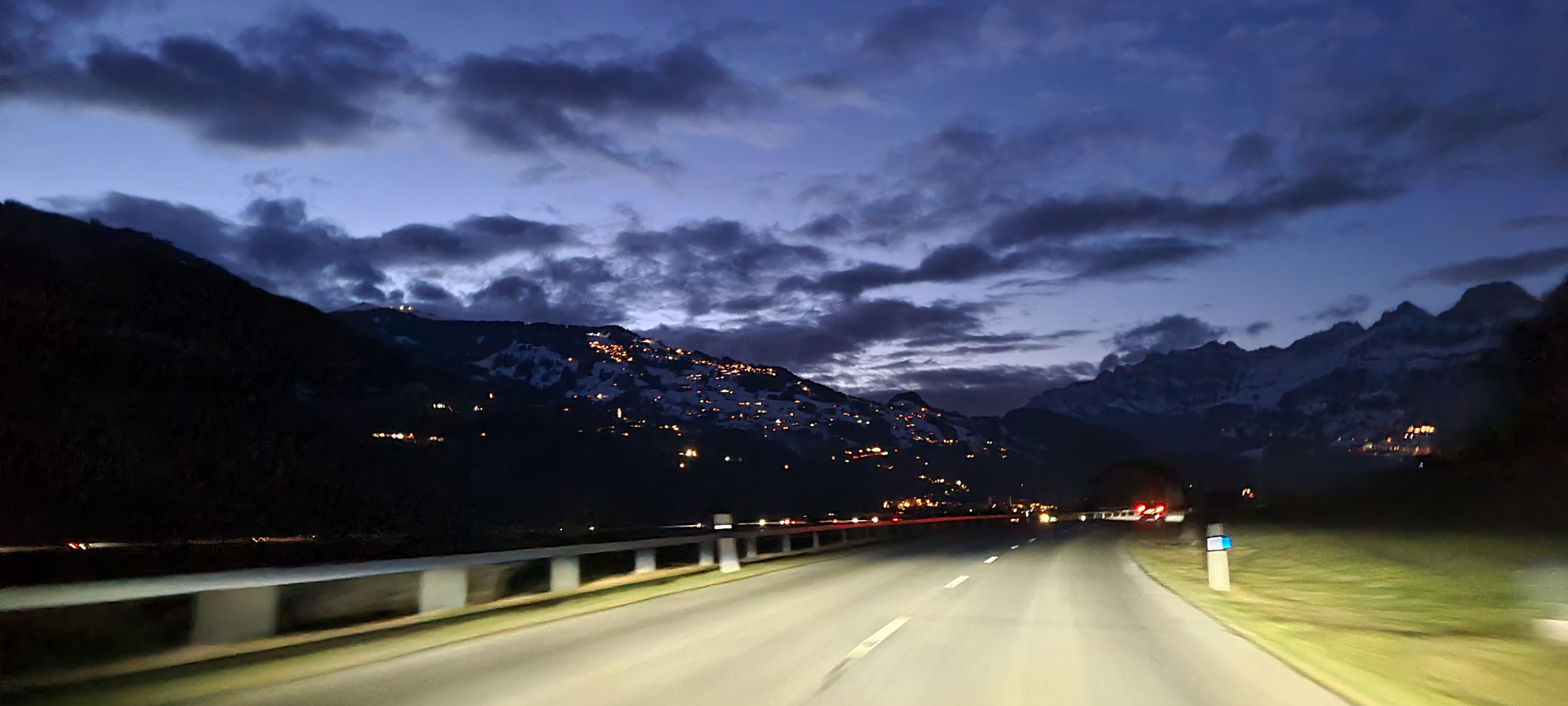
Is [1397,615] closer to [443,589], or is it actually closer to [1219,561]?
[1219,561]

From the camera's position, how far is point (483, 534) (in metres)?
41.1

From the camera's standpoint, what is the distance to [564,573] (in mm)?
19703

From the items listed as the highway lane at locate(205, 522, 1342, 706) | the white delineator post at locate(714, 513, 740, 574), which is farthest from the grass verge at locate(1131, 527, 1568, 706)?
the white delineator post at locate(714, 513, 740, 574)

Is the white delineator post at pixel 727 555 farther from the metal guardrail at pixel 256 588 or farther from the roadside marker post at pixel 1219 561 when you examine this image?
the roadside marker post at pixel 1219 561

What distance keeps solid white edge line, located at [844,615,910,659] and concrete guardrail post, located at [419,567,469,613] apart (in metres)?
6.64

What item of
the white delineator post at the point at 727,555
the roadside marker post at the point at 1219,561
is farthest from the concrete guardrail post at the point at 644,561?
the roadside marker post at the point at 1219,561

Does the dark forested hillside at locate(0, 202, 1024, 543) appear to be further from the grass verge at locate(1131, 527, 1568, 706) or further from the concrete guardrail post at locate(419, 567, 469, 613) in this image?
the grass verge at locate(1131, 527, 1568, 706)

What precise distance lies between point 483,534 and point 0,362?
117ft

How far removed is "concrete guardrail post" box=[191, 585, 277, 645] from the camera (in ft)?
38.5

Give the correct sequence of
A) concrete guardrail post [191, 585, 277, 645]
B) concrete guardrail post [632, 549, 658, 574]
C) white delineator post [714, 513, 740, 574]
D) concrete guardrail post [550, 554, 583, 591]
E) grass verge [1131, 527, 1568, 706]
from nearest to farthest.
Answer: grass verge [1131, 527, 1568, 706]
concrete guardrail post [191, 585, 277, 645]
concrete guardrail post [550, 554, 583, 591]
concrete guardrail post [632, 549, 658, 574]
white delineator post [714, 513, 740, 574]

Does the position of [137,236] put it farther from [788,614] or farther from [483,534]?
[788,614]

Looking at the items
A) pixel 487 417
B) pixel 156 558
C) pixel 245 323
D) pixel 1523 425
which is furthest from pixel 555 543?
pixel 487 417

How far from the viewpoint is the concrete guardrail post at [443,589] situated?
50.8 ft

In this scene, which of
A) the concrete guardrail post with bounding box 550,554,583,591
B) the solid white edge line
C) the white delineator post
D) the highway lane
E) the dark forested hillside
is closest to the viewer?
the highway lane
